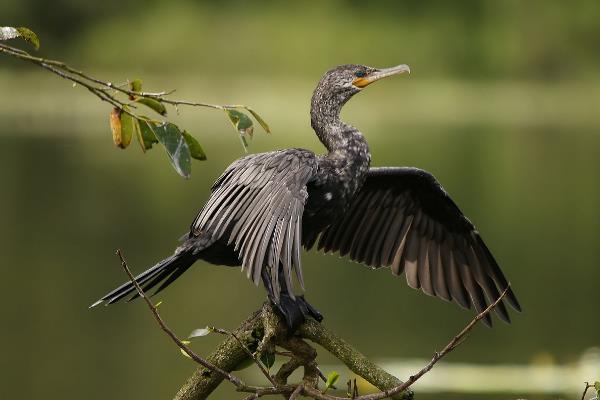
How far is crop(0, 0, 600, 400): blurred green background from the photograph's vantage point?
38.4 feet

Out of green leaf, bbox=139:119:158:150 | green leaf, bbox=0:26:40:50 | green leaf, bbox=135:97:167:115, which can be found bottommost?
green leaf, bbox=139:119:158:150

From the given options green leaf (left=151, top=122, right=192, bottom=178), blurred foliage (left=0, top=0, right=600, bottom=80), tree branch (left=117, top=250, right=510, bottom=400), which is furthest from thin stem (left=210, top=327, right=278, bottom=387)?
blurred foliage (left=0, top=0, right=600, bottom=80)

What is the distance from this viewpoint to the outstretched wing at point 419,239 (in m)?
5.79

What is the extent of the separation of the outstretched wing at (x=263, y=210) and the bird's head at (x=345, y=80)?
467 millimetres

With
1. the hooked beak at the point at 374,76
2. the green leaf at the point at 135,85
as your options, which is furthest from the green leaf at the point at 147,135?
the hooked beak at the point at 374,76

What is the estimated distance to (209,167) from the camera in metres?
23.0

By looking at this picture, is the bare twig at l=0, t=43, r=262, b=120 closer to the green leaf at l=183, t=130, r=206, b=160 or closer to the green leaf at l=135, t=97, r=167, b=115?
the green leaf at l=135, t=97, r=167, b=115

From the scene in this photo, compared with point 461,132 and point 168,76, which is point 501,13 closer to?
point 168,76

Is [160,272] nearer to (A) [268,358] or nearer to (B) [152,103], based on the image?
(A) [268,358]

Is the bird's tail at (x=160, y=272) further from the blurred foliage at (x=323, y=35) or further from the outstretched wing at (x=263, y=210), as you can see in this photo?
the blurred foliage at (x=323, y=35)

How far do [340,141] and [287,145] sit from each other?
21.0m

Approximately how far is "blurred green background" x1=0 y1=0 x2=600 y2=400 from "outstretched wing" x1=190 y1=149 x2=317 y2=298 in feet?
16.5

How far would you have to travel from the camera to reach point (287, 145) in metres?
26.1

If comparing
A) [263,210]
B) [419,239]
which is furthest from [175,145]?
[419,239]
